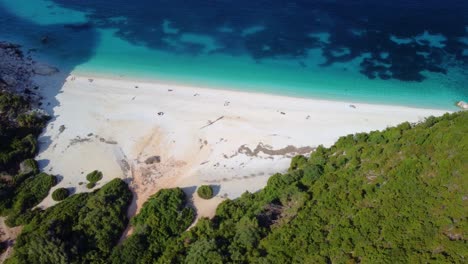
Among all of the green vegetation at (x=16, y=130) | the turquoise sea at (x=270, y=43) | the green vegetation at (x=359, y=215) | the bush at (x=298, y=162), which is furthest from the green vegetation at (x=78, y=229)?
the turquoise sea at (x=270, y=43)

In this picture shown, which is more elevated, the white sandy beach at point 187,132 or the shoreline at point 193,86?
the shoreline at point 193,86

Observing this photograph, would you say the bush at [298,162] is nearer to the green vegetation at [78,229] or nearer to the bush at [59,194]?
the green vegetation at [78,229]

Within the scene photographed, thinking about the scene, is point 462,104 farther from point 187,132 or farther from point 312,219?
point 187,132

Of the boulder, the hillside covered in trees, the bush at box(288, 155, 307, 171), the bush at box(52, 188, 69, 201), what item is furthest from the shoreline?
the bush at box(52, 188, 69, 201)

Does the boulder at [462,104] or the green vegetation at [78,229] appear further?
the boulder at [462,104]

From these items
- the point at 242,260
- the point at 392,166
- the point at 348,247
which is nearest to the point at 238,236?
the point at 242,260

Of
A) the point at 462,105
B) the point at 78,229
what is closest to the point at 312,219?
the point at 78,229

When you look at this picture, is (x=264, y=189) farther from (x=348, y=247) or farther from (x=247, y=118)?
(x=247, y=118)
